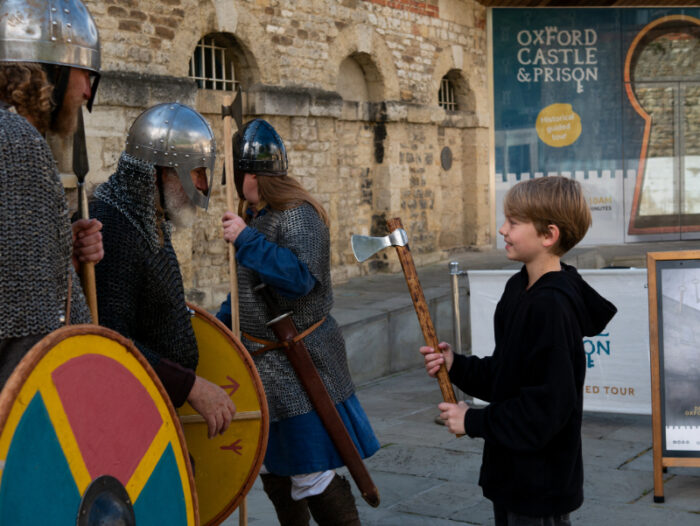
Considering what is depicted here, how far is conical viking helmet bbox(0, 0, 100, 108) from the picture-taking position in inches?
90.4

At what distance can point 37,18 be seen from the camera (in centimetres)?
239

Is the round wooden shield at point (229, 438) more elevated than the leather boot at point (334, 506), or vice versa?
the round wooden shield at point (229, 438)

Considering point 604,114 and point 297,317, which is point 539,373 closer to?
point 297,317

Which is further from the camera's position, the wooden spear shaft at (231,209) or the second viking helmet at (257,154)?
the second viking helmet at (257,154)

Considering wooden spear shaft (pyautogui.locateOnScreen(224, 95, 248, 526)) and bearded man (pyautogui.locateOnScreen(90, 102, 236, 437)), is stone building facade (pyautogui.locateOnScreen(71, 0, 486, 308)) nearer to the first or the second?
wooden spear shaft (pyautogui.locateOnScreen(224, 95, 248, 526))

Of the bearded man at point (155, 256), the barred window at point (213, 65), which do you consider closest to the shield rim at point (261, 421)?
the bearded man at point (155, 256)

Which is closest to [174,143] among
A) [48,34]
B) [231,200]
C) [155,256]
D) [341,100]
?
[155,256]

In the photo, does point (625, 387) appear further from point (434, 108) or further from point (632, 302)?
point (434, 108)

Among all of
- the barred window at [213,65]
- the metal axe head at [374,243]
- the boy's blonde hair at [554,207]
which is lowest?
the metal axe head at [374,243]

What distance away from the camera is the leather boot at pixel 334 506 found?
340 centimetres

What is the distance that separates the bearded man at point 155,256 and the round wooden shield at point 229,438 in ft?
0.78

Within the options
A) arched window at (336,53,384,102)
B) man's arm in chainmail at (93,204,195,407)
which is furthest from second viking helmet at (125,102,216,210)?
arched window at (336,53,384,102)

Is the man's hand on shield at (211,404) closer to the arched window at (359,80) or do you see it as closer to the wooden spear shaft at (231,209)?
the wooden spear shaft at (231,209)

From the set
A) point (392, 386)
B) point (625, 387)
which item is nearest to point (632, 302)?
point (625, 387)
